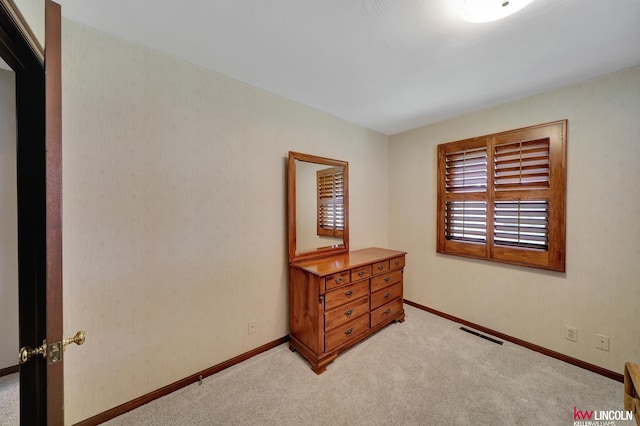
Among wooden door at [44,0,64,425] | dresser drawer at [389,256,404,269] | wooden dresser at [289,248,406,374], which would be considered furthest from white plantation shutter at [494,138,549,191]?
wooden door at [44,0,64,425]

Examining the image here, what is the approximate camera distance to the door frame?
819 mm

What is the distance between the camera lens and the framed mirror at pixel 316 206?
7.79 feet

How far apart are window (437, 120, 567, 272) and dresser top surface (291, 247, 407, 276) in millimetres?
820

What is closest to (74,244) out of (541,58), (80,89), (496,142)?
(80,89)

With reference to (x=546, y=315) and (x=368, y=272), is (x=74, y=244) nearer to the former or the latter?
(x=368, y=272)

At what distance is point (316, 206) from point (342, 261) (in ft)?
2.16

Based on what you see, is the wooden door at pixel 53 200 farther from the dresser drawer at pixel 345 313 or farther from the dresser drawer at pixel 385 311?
the dresser drawer at pixel 385 311

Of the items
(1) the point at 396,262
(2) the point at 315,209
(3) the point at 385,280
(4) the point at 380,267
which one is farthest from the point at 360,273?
(2) the point at 315,209

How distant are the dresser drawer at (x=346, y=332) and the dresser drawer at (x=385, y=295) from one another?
0.18 m

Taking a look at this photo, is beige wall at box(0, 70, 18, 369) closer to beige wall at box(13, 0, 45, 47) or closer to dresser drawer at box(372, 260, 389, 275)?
beige wall at box(13, 0, 45, 47)

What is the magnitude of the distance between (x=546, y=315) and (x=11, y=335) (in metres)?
4.60

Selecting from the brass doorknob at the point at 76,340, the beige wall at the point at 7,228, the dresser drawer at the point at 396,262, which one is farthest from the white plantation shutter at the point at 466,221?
the beige wall at the point at 7,228

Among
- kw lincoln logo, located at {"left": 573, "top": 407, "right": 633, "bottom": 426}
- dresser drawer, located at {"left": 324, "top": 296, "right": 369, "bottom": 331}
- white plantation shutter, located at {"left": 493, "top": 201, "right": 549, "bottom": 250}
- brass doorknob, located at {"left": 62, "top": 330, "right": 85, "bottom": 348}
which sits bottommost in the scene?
kw lincoln logo, located at {"left": 573, "top": 407, "right": 633, "bottom": 426}

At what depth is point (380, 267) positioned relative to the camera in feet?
8.45
